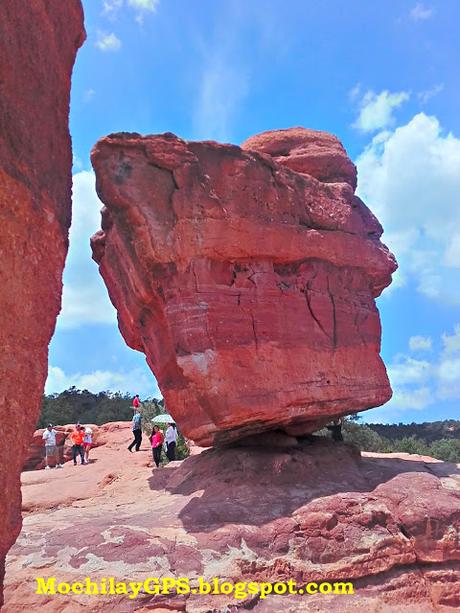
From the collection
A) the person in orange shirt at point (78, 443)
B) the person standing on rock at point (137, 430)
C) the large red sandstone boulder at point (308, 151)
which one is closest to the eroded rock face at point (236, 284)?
the large red sandstone boulder at point (308, 151)

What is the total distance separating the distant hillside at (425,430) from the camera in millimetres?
42688

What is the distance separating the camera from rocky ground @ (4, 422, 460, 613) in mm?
6148

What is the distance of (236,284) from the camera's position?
8.92 meters

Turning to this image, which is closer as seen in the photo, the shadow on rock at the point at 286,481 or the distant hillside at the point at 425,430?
the shadow on rock at the point at 286,481

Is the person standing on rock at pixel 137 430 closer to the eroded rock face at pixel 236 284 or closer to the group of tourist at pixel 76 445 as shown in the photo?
the group of tourist at pixel 76 445

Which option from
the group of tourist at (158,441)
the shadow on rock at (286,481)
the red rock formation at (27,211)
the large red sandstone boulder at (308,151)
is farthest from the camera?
the group of tourist at (158,441)

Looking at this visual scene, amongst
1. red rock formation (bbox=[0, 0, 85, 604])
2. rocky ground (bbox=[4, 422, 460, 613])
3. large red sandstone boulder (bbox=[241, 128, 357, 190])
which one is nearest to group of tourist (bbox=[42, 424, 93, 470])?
rocky ground (bbox=[4, 422, 460, 613])

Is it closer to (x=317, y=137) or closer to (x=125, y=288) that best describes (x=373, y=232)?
(x=317, y=137)

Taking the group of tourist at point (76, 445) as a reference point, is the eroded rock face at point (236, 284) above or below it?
above

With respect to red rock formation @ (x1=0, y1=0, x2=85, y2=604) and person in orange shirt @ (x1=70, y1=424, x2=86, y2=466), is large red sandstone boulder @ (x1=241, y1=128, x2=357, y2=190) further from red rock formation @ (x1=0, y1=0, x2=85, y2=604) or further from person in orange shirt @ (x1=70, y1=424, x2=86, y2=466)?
person in orange shirt @ (x1=70, y1=424, x2=86, y2=466)

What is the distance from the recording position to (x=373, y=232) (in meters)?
11.0

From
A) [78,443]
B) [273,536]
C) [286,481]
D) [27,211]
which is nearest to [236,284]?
[286,481]

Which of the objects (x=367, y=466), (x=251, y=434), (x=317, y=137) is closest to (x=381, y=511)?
(x=367, y=466)

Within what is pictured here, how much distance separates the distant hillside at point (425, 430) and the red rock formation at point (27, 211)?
4189 cm
